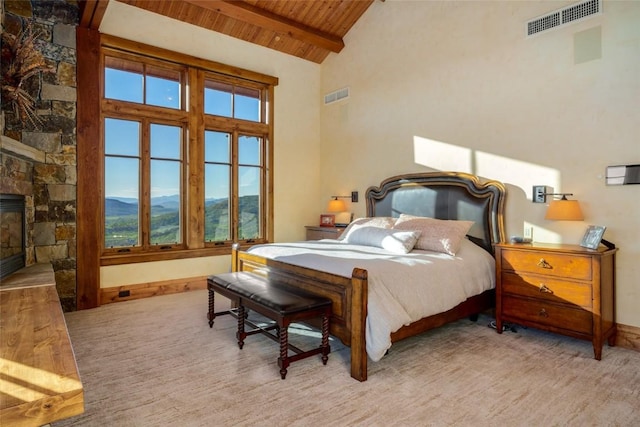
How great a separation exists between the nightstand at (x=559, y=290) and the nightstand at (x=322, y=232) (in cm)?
242

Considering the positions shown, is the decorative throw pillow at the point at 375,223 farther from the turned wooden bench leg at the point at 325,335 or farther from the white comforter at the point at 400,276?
the turned wooden bench leg at the point at 325,335

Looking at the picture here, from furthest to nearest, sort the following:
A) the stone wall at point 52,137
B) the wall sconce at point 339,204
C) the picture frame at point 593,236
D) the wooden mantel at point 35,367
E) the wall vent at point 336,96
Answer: the wall vent at point 336,96
the wall sconce at point 339,204
the stone wall at point 52,137
the picture frame at point 593,236
the wooden mantel at point 35,367

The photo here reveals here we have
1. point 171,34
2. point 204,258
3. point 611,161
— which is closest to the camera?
point 611,161

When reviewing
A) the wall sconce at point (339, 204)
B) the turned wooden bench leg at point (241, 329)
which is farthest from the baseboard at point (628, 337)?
the wall sconce at point (339, 204)

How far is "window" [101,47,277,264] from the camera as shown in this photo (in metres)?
4.56

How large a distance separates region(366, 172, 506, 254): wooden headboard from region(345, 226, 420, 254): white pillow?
2.64 feet

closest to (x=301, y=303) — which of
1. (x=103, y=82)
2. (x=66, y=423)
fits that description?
(x=66, y=423)

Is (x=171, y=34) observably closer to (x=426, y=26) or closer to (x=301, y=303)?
(x=426, y=26)

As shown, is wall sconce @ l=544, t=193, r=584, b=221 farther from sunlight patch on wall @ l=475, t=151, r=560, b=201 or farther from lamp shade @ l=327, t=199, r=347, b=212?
lamp shade @ l=327, t=199, r=347, b=212

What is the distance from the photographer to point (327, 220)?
6027mm

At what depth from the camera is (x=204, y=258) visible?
5188 mm

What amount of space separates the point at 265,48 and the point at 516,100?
12.1ft

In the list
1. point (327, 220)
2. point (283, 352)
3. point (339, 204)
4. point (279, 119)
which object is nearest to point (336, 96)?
point (279, 119)

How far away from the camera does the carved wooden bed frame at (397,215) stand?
8.10ft
